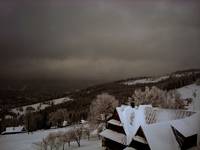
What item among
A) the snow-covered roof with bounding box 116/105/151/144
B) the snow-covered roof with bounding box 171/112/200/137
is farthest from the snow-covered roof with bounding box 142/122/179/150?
the snow-covered roof with bounding box 116/105/151/144

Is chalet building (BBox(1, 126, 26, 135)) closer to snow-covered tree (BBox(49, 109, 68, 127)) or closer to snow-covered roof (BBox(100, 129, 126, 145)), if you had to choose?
snow-covered tree (BBox(49, 109, 68, 127))

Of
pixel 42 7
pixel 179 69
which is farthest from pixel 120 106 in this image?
pixel 42 7

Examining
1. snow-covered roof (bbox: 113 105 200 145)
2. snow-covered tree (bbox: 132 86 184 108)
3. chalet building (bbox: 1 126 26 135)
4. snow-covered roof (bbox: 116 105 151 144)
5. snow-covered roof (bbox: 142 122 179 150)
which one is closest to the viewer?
snow-covered roof (bbox: 142 122 179 150)

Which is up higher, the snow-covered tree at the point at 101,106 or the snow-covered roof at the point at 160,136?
the snow-covered tree at the point at 101,106

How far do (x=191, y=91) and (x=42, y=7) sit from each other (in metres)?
2.68

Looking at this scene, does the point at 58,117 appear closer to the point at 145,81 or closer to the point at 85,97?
the point at 85,97

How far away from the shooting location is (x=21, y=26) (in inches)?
217

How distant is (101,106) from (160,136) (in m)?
1.06

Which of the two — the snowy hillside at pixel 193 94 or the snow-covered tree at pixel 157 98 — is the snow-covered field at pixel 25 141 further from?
the snowy hillside at pixel 193 94

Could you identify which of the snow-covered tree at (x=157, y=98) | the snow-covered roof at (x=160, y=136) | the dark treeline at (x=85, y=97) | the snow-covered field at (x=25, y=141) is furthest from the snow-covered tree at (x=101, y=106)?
the snow-covered roof at (x=160, y=136)

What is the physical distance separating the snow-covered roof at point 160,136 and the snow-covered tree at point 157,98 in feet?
1.77

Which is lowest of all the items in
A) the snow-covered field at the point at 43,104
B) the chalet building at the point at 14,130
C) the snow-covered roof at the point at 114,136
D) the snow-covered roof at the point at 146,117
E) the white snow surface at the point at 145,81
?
the snow-covered roof at the point at 114,136

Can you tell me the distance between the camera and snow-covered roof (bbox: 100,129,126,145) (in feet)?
18.8

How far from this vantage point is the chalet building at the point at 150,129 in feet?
17.3
